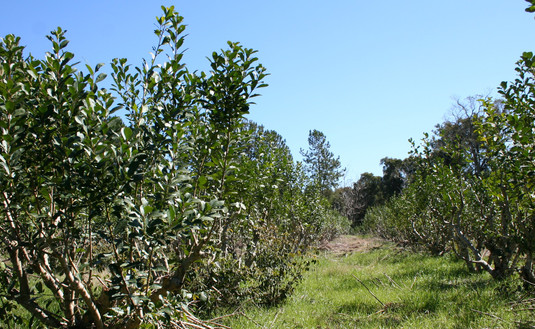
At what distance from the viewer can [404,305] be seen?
5379mm

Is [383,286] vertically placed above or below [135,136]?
below

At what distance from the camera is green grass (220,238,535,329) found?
446 cm

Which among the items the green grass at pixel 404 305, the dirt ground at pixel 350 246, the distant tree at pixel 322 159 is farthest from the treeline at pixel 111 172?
the distant tree at pixel 322 159

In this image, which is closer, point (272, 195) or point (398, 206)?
point (272, 195)

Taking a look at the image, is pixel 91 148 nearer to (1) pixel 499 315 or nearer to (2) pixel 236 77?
(2) pixel 236 77

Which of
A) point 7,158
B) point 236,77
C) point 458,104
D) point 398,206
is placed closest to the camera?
point 7,158

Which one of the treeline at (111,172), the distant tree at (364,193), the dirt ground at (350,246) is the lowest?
the dirt ground at (350,246)

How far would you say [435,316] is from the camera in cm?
475

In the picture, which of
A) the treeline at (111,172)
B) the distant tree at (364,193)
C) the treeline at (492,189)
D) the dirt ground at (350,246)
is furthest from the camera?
the distant tree at (364,193)

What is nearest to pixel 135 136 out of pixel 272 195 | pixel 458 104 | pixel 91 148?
pixel 91 148

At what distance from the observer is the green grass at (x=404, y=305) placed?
14.6ft

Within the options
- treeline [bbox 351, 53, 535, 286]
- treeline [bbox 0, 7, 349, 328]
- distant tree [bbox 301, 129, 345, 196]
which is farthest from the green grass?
distant tree [bbox 301, 129, 345, 196]

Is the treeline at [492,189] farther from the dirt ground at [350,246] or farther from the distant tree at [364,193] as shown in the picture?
the distant tree at [364,193]

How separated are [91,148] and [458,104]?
2782 centimetres
